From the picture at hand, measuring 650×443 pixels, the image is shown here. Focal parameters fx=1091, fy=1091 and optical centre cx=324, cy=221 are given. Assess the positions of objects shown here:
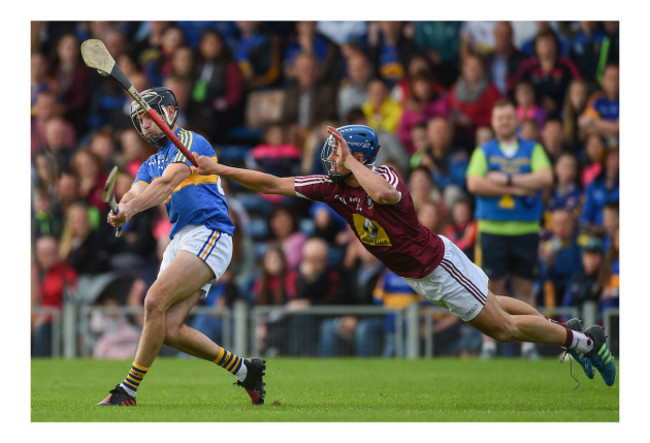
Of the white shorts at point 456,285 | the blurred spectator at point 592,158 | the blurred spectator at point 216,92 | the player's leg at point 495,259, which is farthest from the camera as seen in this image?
the blurred spectator at point 216,92

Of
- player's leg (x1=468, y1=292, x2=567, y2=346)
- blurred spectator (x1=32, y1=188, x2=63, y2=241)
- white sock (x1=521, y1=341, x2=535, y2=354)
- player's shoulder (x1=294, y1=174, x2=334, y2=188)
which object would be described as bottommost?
white sock (x1=521, y1=341, x2=535, y2=354)

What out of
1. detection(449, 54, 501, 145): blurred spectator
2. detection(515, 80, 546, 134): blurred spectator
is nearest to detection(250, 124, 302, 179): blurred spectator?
detection(449, 54, 501, 145): blurred spectator

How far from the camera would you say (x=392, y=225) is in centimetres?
845

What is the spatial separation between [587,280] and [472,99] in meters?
3.53

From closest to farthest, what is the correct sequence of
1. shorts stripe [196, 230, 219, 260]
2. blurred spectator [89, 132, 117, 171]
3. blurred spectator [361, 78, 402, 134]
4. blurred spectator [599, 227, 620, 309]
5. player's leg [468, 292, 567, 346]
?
1. player's leg [468, 292, 567, 346]
2. shorts stripe [196, 230, 219, 260]
3. blurred spectator [599, 227, 620, 309]
4. blurred spectator [361, 78, 402, 134]
5. blurred spectator [89, 132, 117, 171]

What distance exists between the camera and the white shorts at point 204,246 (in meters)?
8.84

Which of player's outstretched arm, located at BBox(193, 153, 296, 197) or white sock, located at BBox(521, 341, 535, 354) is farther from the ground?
player's outstretched arm, located at BBox(193, 153, 296, 197)

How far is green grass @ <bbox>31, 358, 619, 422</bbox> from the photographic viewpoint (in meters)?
7.87

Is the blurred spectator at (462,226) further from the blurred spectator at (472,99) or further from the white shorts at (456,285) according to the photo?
the white shorts at (456,285)

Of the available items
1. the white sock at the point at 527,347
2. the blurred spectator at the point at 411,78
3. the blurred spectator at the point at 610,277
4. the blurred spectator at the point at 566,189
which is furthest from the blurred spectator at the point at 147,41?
the blurred spectator at the point at 610,277

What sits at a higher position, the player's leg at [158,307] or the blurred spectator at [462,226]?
the blurred spectator at [462,226]

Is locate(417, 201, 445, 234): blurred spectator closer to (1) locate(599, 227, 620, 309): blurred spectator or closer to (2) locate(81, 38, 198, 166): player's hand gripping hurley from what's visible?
(1) locate(599, 227, 620, 309): blurred spectator

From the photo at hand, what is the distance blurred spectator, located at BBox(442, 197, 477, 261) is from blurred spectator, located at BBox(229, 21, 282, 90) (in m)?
4.31

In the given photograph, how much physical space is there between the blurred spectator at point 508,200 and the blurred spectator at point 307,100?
15.2ft
